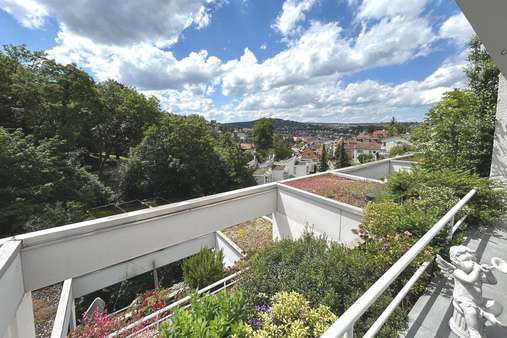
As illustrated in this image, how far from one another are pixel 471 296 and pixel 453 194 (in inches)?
102

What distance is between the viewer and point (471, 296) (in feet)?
5.06

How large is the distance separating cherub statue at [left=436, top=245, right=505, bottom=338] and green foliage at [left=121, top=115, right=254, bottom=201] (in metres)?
21.9

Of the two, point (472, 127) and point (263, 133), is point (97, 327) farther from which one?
point (263, 133)

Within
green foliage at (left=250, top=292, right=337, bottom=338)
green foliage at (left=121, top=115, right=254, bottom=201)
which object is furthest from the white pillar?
green foliage at (left=121, top=115, right=254, bottom=201)

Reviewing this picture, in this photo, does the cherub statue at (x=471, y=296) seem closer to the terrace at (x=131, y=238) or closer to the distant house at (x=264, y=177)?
the terrace at (x=131, y=238)

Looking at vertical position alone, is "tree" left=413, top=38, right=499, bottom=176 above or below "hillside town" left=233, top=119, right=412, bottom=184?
above

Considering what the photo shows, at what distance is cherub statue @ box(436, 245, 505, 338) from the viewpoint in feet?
4.98

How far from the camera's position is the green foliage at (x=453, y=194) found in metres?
3.28

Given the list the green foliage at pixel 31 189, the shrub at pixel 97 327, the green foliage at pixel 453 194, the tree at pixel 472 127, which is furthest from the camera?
the green foliage at pixel 31 189

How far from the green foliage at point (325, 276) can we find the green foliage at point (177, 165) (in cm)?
2064

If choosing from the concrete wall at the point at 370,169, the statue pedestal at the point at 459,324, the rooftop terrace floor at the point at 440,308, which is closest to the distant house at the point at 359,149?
the concrete wall at the point at 370,169

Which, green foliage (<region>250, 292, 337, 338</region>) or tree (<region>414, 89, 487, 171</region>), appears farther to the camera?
tree (<region>414, 89, 487, 171</region>)

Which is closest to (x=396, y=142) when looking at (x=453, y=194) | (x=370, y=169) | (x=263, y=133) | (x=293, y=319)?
(x=370, y=169)

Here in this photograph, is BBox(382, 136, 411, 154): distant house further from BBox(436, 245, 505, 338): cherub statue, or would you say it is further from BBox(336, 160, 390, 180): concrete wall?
BBox(436, 245, 505, 338): cherub statue
